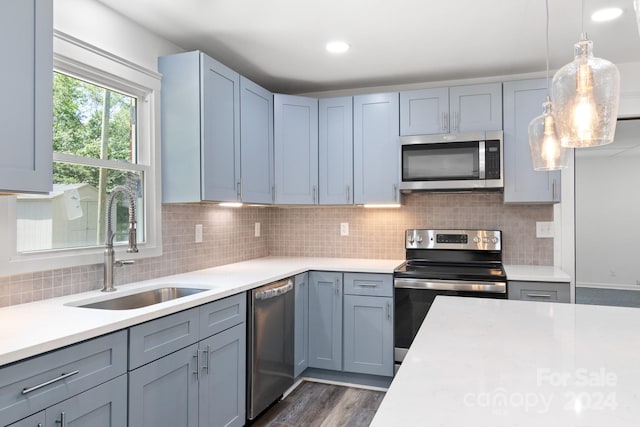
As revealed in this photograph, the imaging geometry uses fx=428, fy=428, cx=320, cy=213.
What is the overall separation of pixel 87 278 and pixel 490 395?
6.50 ft

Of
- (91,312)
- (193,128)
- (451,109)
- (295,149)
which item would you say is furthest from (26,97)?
(451,109)

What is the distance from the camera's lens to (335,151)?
11.7ft

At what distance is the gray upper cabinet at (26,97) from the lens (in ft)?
4.53

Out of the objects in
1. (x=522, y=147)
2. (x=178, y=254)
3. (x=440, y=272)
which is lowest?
(x=440, y=272)

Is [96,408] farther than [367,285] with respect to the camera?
No

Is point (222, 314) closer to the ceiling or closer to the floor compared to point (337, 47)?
closer to the floor

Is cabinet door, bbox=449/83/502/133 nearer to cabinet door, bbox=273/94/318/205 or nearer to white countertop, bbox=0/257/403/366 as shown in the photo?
cabinet door, bbox=273/94/318/205

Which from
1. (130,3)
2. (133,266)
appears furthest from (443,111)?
(133,266)

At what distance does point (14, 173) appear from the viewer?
4.58 feet

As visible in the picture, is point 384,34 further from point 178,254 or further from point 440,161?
point 178,254

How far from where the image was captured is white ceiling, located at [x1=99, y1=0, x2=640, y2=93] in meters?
2.29

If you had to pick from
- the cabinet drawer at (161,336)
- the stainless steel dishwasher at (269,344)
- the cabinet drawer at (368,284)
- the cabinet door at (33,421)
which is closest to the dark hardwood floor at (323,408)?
the stainless steel dishwasher at (269,344)

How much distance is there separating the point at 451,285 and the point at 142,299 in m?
1.98

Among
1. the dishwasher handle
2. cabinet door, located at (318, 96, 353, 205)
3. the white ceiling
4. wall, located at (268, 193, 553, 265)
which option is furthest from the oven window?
the dishwasher handle
